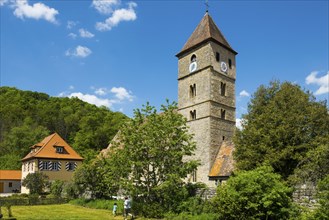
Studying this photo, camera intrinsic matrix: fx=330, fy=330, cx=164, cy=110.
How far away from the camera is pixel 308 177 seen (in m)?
21.0

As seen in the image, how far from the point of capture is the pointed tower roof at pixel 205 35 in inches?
1499


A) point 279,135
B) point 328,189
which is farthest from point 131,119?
point 328,189

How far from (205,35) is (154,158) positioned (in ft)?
61.8

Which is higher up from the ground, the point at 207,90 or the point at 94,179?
the point at 207,90

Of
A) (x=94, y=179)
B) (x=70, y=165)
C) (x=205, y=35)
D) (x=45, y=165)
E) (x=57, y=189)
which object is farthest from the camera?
(x=70, y=165)

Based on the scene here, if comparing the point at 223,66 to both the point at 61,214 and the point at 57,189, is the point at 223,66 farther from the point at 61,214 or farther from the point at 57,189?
the point at 57,189

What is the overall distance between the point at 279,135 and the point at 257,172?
6.91 metres

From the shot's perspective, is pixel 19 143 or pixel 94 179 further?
pixel 19 143

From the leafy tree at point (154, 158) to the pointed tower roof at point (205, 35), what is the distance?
1537 cm

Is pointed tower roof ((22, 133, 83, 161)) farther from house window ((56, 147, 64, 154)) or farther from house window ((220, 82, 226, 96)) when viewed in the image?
Answer: house window ((220, 82, 226, 96))

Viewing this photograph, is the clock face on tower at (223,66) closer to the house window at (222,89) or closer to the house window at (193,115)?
the house window at (222,89)

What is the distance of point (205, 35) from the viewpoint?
3834 cm

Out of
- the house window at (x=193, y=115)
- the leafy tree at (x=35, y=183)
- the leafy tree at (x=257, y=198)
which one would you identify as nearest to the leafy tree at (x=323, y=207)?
the leafy tree at (x=257, y=198)

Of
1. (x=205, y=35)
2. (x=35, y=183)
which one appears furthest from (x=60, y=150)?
(x=205, y=35)
